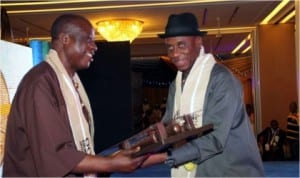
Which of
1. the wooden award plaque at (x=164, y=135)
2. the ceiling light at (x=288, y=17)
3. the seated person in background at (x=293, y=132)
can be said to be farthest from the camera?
the ceiling light at (x=288, y=17)

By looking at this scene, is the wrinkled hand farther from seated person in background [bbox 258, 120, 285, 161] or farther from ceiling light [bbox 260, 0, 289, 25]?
seated person in background [bbox 258, 120, 285, 161]

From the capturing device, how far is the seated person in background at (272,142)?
770 cm

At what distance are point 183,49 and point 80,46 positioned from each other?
1.43 ft

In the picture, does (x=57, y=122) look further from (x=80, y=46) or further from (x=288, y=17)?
(x=288, y=17)

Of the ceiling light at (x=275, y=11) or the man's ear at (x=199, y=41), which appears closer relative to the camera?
the man's ear at (x=199, y=41)

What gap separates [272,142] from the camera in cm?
780

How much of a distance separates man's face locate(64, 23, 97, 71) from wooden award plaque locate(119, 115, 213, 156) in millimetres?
383

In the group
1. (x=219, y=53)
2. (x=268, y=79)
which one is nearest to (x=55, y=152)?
(x=268, y=79)

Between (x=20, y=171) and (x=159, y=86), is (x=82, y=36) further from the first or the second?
(x=159, y=86)

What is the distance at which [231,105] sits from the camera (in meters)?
1.84

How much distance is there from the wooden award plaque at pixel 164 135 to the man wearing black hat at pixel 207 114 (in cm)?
19

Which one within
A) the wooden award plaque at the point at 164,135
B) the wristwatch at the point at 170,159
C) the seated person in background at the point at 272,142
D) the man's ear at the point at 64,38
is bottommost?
the seated person in background at the point at 272,142

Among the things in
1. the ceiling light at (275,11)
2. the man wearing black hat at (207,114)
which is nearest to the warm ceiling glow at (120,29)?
the ceiling light at (275,11)

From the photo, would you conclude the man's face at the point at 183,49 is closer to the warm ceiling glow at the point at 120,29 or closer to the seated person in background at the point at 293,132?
the warm ceiling glow at the point at 120,29
